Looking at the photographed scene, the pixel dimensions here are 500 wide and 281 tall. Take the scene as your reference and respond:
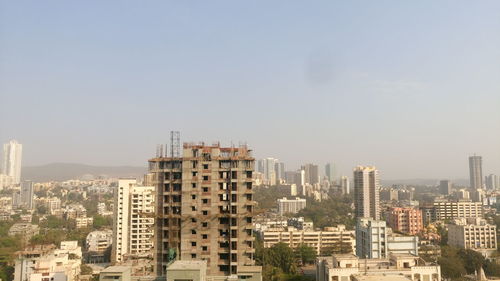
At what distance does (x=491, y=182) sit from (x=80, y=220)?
266 ft

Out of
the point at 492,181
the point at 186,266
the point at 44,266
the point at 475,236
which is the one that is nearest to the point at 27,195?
the point at 44,266

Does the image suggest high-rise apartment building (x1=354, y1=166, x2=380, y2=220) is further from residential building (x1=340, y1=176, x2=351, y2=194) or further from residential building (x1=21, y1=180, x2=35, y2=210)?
residential building (x1=21, y1=180, x2=35, y2=210)

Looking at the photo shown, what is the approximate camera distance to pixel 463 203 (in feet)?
137

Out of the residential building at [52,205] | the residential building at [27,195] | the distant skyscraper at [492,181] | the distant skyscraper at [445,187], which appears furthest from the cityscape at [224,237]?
the distant skyscraper at [492,181]

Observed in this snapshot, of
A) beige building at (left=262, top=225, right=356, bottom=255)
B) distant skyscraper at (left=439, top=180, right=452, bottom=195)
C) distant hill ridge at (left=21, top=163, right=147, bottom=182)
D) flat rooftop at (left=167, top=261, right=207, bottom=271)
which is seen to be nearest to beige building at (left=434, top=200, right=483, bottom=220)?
beige building at (left=262, top=225, right=356, bottom=255)

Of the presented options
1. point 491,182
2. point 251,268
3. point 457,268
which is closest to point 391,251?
point 457,268

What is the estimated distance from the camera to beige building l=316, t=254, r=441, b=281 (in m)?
12.7

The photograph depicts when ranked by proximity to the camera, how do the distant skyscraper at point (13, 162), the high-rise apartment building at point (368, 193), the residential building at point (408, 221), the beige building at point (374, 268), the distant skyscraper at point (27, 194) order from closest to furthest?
the beige building at point (374, 268), the residential building at point (408, 221), the high-rise apartment building at point (368, 193), the distant skyscraper at point (13, 162), the distant skyscraper at point (27, 194)

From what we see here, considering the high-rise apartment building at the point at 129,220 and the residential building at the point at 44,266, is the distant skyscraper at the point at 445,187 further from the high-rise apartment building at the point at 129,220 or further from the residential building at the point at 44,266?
the residential building at the point at 44,266

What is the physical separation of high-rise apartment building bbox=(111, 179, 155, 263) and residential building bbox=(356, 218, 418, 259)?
39.2 ft

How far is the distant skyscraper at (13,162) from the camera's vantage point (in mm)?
45112

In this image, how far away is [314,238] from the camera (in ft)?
90.8

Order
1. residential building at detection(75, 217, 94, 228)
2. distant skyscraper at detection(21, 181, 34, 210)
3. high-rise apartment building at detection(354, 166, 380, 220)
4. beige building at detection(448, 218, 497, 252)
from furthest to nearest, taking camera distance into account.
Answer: distant skyscraper at detection(21, 181, 34, 210)
high-rise apartment building at detection(354, 166, 380, 220)
residential building at detection(75, 217, 94, 228)
beige building at detection(448, 218, 497, 252)

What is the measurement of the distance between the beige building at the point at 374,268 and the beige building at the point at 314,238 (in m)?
12.5
